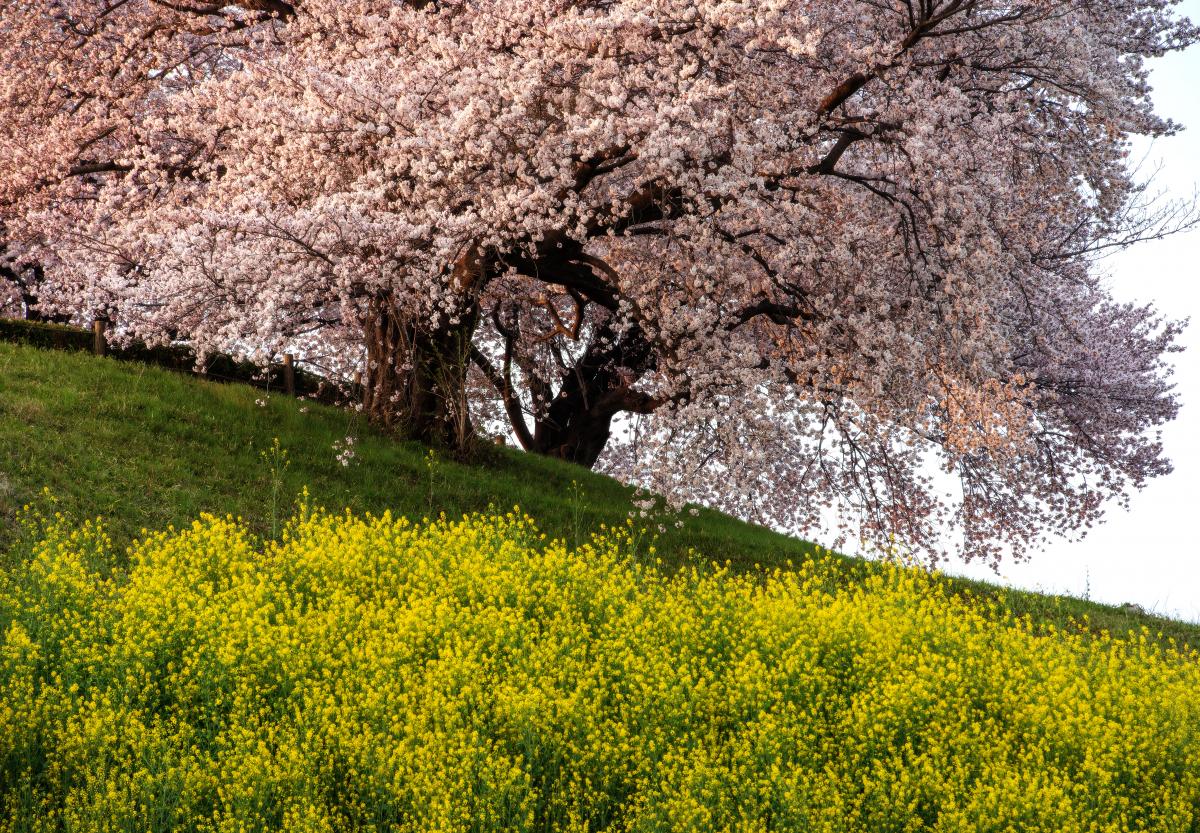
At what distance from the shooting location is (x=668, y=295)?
1678cm

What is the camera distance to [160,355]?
81.1 feet

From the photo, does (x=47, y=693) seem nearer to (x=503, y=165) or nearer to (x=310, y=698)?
(x=310, y=698)

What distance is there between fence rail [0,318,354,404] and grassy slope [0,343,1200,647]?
235 centimetres

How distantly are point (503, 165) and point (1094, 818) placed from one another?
11000mm

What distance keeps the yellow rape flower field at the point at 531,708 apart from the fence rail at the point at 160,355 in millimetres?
12043

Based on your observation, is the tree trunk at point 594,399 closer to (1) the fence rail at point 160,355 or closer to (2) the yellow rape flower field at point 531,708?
(1) the fence rail at point 160,355

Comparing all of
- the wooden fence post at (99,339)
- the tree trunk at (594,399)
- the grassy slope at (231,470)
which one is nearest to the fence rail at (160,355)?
the wooden fence post at (99,339)

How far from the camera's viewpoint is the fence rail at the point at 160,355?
76.8 ft

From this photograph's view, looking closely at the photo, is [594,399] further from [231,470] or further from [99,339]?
[99,339]

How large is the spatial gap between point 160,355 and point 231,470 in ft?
29.8

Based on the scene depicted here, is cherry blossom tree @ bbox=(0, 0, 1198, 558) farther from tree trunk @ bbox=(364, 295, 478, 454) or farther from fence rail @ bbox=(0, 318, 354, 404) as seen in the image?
fence rail @ bbox=(0, 318, 354, 404)

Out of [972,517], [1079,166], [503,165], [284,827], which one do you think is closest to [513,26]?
[503,165]

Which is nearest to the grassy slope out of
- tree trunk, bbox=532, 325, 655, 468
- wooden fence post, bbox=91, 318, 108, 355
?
wooden fence post, bbox=91, 318, 108, 355

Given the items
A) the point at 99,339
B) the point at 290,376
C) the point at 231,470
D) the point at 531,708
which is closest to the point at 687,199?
the point at 231,470
